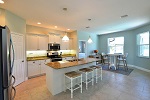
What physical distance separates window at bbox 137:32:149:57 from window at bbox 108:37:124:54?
3.89 feet

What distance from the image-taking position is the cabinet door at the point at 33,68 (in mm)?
3963

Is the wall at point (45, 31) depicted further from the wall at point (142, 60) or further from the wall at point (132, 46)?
the wall at point (142, 60)

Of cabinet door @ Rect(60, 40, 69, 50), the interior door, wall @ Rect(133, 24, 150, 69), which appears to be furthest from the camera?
cabinet door @ Rect(60, 40, 69, 50)

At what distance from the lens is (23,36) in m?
3.64

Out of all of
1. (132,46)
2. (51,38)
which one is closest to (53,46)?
(51,38)

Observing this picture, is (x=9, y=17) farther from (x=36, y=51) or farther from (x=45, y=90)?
(x=45, y=90)

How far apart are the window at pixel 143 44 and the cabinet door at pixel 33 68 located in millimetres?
6355

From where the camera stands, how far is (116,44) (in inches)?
275

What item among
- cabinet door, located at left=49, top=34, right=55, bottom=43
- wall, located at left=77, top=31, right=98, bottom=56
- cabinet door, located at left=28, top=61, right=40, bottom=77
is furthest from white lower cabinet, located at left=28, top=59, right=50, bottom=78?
wall, located at left=77, top=31, right=98, bottom=56

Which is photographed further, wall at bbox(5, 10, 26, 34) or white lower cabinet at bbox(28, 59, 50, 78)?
white lower cabinet at bbox(28, 59, 50, 78)

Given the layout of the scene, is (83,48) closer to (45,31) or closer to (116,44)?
(116,44)

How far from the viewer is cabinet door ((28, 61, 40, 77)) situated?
396cm

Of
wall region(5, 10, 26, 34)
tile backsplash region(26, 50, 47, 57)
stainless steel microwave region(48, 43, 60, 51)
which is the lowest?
tile backsplash region(26, 50, 47, 57)

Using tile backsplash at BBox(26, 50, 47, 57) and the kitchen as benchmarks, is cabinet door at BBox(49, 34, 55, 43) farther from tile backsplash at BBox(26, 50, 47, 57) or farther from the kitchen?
tile backsplash at BBox(26, 50, 47, 57)
